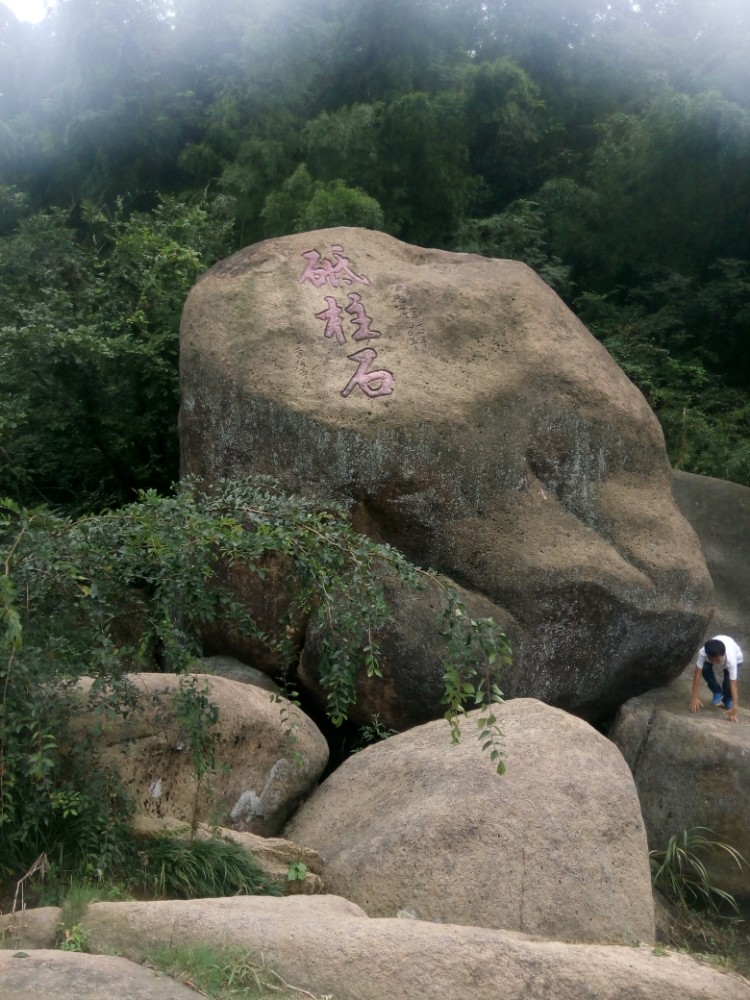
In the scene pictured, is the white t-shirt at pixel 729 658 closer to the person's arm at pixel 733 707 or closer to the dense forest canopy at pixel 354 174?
the person's arm at pixel 733 707

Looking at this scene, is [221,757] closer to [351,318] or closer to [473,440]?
[473,440]

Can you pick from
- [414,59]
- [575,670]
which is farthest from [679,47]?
[575,670]

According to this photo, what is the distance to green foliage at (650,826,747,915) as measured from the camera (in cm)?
690

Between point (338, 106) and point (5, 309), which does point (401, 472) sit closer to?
point (5, 309)

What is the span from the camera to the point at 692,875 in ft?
22.9

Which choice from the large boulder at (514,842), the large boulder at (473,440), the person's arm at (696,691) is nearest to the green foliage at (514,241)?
the large boulder at (473,440)

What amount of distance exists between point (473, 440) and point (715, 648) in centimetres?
200

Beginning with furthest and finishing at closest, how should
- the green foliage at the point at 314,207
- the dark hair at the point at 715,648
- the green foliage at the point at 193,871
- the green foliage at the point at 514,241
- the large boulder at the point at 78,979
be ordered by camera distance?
the green foliage at the point at 514,241 < the green foliage at the point at 314,207 < the dark hair at the point at 715,648 < the green foliage at the point at 193,871 < the large boulder at the point at 78,979

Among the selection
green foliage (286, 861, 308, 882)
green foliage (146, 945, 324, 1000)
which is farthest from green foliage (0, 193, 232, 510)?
green foliage (146, 945, 324, 1000)

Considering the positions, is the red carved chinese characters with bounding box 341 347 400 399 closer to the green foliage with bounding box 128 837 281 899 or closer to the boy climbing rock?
the boy climbing rock

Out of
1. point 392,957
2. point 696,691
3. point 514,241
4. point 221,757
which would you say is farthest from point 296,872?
point 514,241

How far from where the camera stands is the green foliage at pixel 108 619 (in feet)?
15.8

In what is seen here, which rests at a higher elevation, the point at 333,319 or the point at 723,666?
the point at 333,319

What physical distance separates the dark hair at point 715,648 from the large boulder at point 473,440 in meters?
0.20
